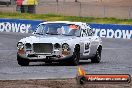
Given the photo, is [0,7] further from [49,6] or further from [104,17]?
[104,17]

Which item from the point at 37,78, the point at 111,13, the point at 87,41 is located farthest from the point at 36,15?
the point at 37,78

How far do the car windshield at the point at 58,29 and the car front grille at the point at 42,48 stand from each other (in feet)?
3.94

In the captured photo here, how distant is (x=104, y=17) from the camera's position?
54.7 m

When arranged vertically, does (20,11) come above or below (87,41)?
below

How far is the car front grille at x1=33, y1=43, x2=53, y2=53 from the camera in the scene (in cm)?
1754

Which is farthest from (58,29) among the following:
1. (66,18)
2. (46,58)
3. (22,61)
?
(66,18)

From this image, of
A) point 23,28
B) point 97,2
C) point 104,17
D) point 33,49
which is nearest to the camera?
point 33,49

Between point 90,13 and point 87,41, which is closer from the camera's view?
point 87,41

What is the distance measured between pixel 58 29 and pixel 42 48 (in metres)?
1.52

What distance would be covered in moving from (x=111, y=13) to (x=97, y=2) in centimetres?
1137

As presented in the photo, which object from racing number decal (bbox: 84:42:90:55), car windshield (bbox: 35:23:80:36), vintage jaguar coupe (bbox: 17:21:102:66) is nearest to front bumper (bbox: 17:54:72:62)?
vintage jaguar coupe (bbox: 17:21:102:66)

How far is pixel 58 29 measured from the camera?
18938 mm

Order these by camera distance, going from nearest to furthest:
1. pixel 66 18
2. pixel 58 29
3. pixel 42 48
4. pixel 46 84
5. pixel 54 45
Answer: pixel 46 84, pixel 54 45, pixel 42 48, pixel 58 29, pixel 66 18

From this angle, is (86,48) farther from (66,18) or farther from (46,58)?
(66,18)
